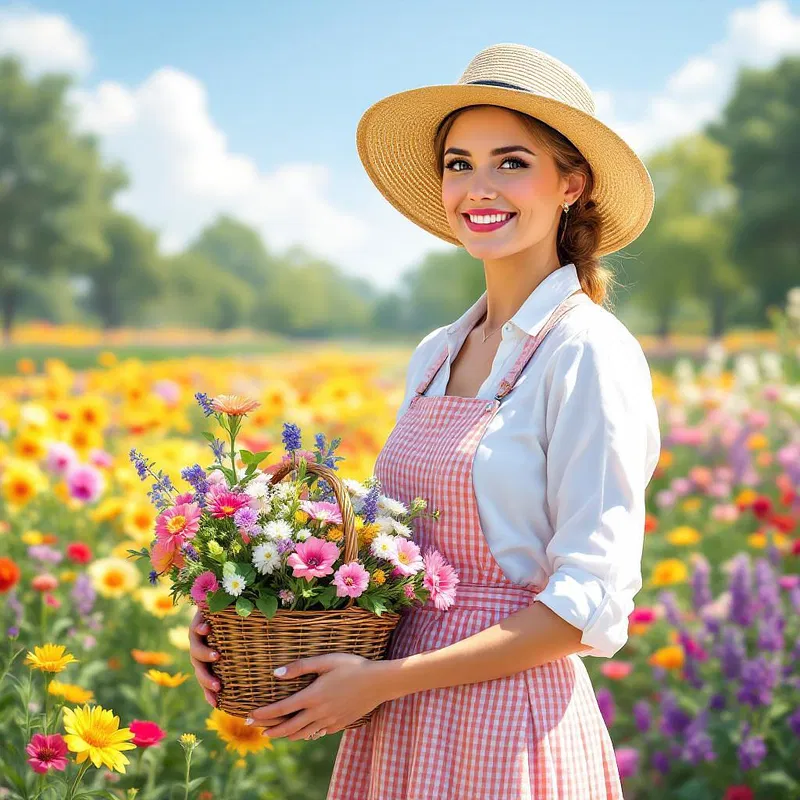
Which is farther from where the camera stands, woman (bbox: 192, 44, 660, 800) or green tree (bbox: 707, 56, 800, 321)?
green tree (bbox: 707, 56, 800, 321)

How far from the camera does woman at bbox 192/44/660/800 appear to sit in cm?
155

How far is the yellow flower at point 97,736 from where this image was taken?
1.61 m

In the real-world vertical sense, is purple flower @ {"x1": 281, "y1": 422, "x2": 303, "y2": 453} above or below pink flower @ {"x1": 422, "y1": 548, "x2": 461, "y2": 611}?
above

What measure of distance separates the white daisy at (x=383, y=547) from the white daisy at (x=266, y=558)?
15cm

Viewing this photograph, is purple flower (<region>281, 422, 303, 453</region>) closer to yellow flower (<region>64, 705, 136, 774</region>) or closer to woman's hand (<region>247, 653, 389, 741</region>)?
woman's hand (<region>247, 653, 389, 741</region>)

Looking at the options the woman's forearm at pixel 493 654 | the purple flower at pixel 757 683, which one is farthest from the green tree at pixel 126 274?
the woman's forearm at pixel 493 654

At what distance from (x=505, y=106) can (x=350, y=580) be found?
935 mm

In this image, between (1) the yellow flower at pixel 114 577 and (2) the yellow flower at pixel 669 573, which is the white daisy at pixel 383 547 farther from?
(2) the yellow flower at pixel 669 573

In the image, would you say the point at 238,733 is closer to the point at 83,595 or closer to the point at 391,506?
the point at 391,506

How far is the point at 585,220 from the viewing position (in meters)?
2.06

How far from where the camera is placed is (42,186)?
2220cm

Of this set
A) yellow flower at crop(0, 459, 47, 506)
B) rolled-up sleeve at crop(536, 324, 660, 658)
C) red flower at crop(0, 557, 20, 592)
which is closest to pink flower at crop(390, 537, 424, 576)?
rolled-up sleeve at crop(536, 324, 660, 658)

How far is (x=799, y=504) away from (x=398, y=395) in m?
2.77

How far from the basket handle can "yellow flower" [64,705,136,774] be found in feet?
1.58
